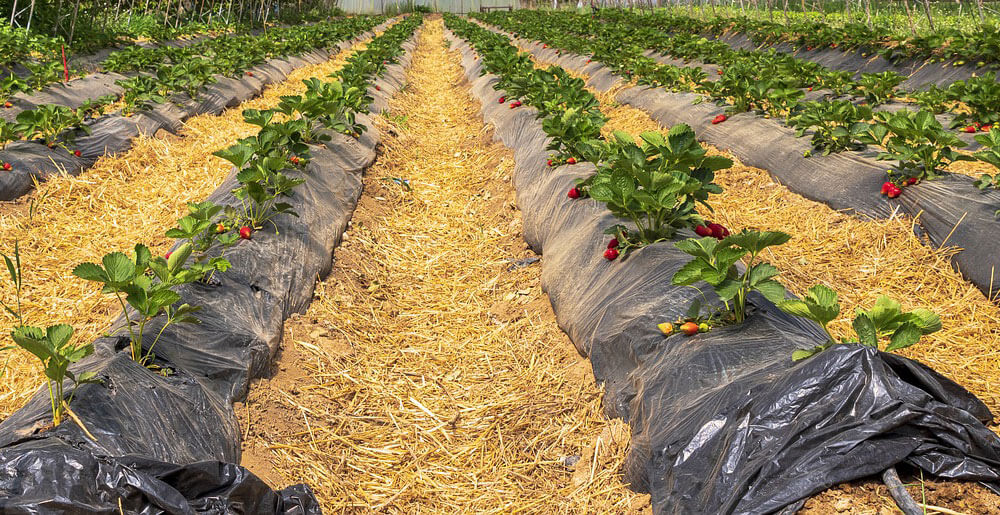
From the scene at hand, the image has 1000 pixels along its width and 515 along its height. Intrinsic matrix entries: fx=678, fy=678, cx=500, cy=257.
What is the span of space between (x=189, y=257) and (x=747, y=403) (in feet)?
9.91

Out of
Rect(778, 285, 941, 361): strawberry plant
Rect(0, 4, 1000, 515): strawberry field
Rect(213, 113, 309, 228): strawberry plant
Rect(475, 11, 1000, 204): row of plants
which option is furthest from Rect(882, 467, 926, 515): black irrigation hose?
Rect(213, 113, 309, 228): strawberry plant

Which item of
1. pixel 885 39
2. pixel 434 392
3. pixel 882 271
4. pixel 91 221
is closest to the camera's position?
pixel 434 392

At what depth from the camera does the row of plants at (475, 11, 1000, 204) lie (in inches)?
188

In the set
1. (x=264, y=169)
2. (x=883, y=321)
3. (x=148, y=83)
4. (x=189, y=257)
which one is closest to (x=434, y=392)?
(x=189, y=257)

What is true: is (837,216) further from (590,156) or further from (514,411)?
(514,411)

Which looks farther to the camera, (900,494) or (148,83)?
(148,83)

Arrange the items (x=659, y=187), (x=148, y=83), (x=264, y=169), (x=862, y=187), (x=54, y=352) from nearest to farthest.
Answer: (x=54, y=352) → (x=659, y=187) → (x=264, y=169) → (x=862, y=187) → (x=148, y=83)

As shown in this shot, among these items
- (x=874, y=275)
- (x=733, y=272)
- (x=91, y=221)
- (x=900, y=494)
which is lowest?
(x=91, y=221)

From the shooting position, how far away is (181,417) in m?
2.61

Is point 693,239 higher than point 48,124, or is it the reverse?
point 693,239

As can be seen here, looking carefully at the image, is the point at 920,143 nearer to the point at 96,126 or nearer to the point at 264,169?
the point at 264,169

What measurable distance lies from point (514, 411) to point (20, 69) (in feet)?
37.3

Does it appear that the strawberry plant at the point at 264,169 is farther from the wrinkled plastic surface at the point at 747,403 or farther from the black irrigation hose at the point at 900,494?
the black irrigation hose at the point at 900,494

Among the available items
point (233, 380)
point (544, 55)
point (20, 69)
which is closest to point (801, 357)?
point (233, 380)
